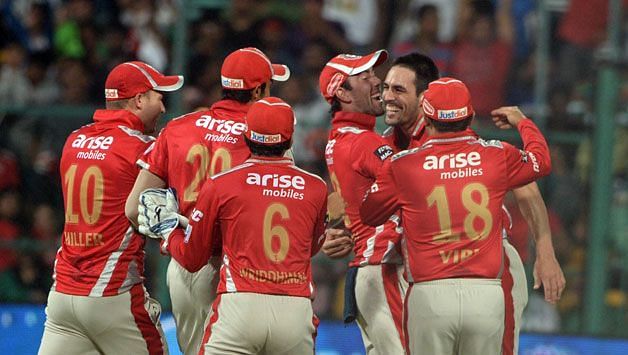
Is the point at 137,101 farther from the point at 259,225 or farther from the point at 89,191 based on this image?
the point at 259,225

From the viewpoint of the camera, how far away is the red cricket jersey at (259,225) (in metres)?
6.46

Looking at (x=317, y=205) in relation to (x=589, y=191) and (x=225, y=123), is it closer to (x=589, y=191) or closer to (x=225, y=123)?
(x=225, y=123)

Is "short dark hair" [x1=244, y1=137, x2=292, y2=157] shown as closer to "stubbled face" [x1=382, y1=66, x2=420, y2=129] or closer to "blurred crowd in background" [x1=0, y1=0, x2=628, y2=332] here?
"stubbled face" [x1=382, y1=66, x2=420, y2=129]

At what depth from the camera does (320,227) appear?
22.1 ft

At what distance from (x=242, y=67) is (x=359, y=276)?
1454mm

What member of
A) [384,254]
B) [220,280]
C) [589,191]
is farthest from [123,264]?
[589,191]

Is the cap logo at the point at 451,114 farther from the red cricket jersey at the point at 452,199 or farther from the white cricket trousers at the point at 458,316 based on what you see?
the white cricket trousers at the point at 458,316

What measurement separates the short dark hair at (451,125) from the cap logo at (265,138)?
2.85 ft

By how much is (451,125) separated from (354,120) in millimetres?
871

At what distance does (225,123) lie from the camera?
7086 millimetres

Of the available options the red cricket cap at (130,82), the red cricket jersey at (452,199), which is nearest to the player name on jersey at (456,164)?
the red cricket jersey at (452,199)

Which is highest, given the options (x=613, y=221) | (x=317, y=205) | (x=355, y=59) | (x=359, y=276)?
(x=355, y=59)

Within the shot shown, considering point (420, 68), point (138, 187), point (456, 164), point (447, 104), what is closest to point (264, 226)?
point (138, 187)

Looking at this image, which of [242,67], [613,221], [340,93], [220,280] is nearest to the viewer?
[220,280]
